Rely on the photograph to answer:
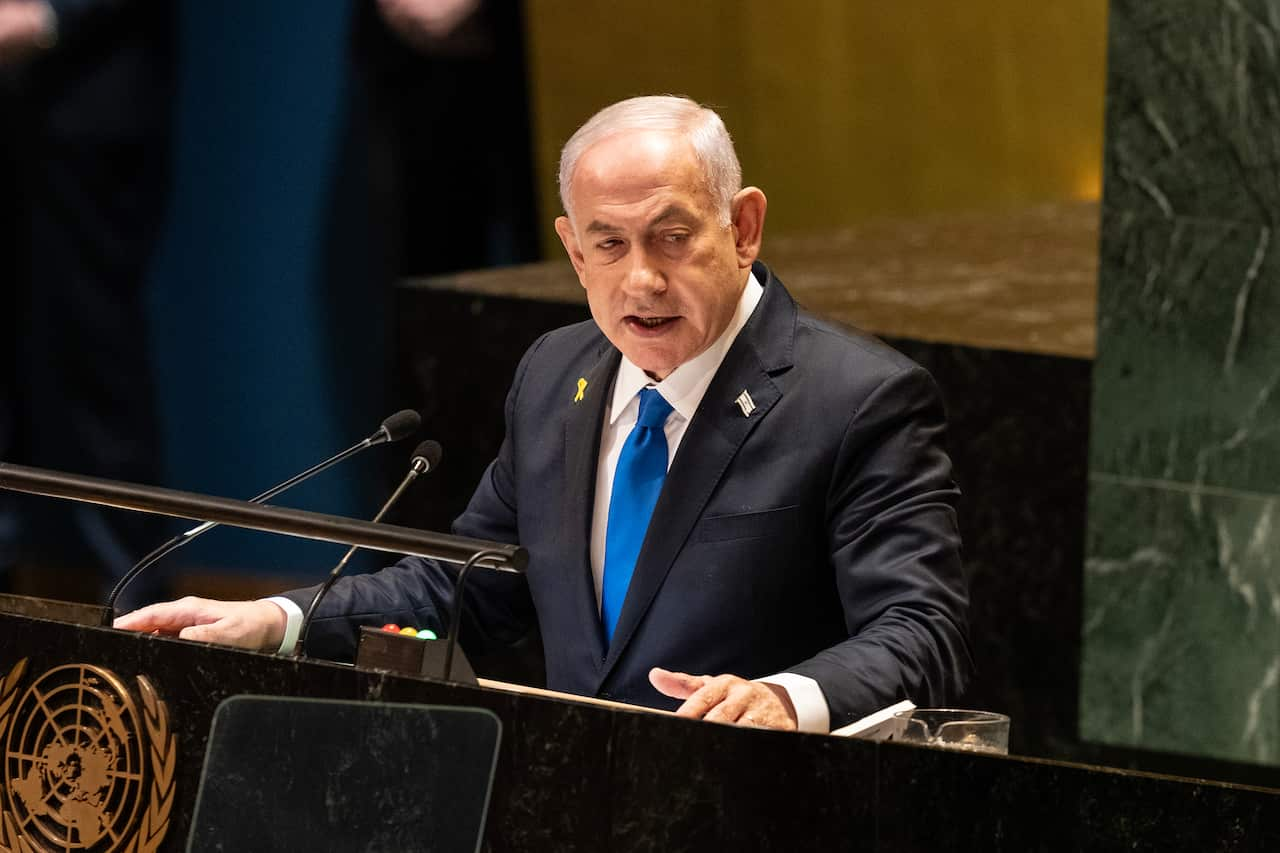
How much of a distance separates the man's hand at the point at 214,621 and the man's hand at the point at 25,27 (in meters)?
4.04

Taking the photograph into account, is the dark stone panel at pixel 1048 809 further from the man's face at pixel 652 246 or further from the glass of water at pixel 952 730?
the man's face at pixel 652 246

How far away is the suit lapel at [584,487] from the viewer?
328 cm

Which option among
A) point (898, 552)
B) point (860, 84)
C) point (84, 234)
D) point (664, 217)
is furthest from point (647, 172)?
point (860, 84)

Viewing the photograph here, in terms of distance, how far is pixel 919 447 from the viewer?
125 inches

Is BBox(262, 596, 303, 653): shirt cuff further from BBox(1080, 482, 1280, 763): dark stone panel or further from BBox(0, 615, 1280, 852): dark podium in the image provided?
BBox(1080, 482, 1280, 763): dark stone panel

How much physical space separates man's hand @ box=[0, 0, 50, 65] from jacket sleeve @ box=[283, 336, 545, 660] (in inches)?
143

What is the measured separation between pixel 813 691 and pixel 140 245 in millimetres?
4457

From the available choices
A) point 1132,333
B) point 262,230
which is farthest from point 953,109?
point 1132,333

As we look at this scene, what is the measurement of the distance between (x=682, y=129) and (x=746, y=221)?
190 millimetres

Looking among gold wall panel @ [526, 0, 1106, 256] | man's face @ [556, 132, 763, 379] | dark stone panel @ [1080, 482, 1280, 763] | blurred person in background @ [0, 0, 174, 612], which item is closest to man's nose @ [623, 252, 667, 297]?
man's face @ [556, 132, 763, 379]

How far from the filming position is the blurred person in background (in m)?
6.77

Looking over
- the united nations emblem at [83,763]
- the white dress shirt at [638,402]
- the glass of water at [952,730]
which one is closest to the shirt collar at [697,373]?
the white dress shirt at [638,402]

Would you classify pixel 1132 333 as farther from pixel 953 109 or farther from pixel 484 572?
pixel 953 109

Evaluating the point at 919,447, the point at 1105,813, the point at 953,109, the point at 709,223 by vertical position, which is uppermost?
the point at 953,109
